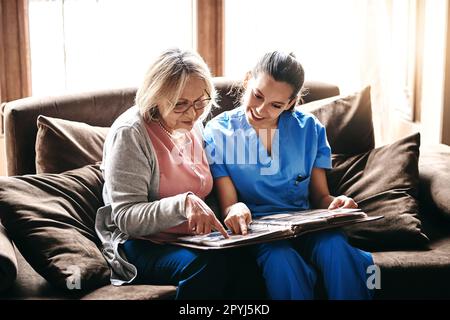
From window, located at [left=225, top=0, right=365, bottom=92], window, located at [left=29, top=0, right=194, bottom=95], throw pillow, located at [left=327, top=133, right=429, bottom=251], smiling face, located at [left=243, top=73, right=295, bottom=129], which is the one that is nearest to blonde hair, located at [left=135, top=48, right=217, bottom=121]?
smiling face, located at [left=243, top=73, right=295, bottom=129]

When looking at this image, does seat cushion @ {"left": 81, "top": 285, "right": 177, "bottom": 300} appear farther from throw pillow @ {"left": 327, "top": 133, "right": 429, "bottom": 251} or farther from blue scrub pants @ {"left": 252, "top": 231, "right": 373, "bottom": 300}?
throw pillow @ {"left": 327, "top": 133, "right": 429, "bottom": 251}

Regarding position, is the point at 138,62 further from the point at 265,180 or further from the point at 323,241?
the point at 323,241

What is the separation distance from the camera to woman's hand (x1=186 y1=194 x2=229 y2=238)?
1.75 meters

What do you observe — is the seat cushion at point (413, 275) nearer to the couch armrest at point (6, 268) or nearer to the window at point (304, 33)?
the couch armrest at point (6, 268)

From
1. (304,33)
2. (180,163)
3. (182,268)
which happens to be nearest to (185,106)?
(180,163)

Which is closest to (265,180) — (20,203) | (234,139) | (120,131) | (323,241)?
(234,139)

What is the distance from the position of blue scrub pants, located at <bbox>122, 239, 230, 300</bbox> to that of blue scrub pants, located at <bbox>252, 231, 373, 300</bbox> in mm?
124

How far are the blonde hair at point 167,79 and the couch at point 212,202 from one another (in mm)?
390

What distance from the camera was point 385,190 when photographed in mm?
2270

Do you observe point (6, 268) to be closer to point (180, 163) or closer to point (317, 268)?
point (180, 163)

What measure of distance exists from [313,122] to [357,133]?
358 millimetres

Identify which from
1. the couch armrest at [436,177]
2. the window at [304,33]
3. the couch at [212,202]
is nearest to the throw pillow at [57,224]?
the couch at [212,202]

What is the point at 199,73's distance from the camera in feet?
6.22

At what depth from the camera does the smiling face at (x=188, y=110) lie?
6.15 ft
